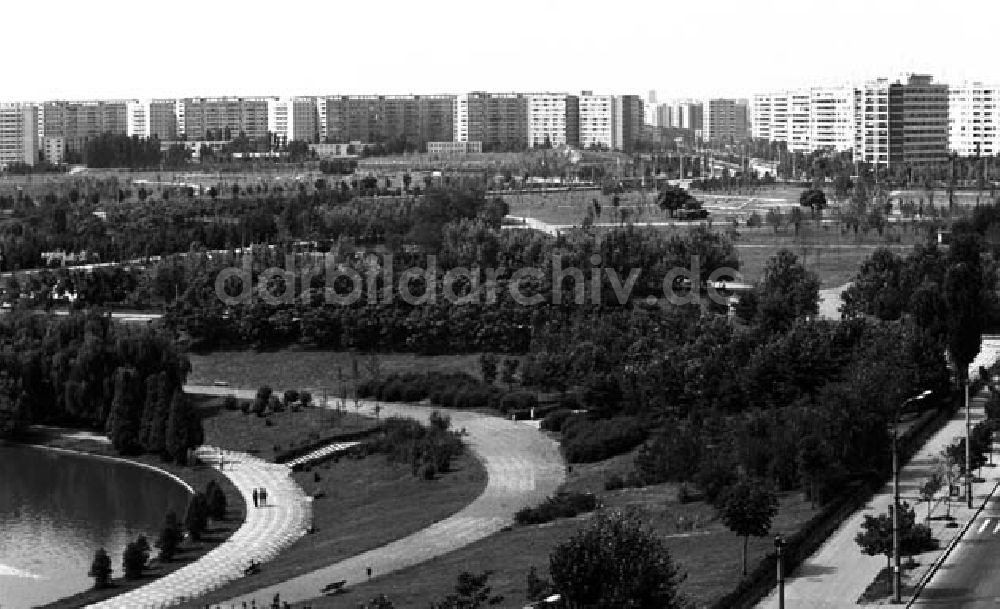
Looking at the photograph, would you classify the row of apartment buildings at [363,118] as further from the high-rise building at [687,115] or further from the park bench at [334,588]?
the park bench at [334,588]

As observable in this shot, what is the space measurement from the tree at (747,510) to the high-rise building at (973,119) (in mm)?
50644

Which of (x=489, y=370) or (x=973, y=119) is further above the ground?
(x=973, y=119)

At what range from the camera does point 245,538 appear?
56.2 ft

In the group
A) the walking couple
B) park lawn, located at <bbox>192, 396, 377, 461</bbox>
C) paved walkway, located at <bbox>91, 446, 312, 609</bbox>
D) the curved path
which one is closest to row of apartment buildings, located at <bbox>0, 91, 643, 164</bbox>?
park lawn, located at <bbox>192, 396, 377, 461</bbox>

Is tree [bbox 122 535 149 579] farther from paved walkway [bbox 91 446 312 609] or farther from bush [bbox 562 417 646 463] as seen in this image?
bush [bbox 562 417 646 463]

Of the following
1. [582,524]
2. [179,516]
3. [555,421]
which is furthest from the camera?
[555,421]

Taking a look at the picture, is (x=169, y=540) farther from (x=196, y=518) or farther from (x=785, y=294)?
(x=785, y=294)

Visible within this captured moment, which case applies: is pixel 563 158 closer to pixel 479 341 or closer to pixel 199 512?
pixel 479 341

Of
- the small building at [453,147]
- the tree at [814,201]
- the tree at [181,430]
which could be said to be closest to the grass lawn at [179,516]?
the tree at [181,430]

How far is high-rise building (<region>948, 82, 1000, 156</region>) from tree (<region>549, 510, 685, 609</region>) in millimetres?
53334

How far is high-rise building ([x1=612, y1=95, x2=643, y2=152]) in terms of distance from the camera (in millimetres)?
76688

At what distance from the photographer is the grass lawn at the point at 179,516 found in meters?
15.6

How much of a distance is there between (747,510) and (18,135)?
204 ft

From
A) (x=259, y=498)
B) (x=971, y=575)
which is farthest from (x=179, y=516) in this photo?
(x=971, y=575)
